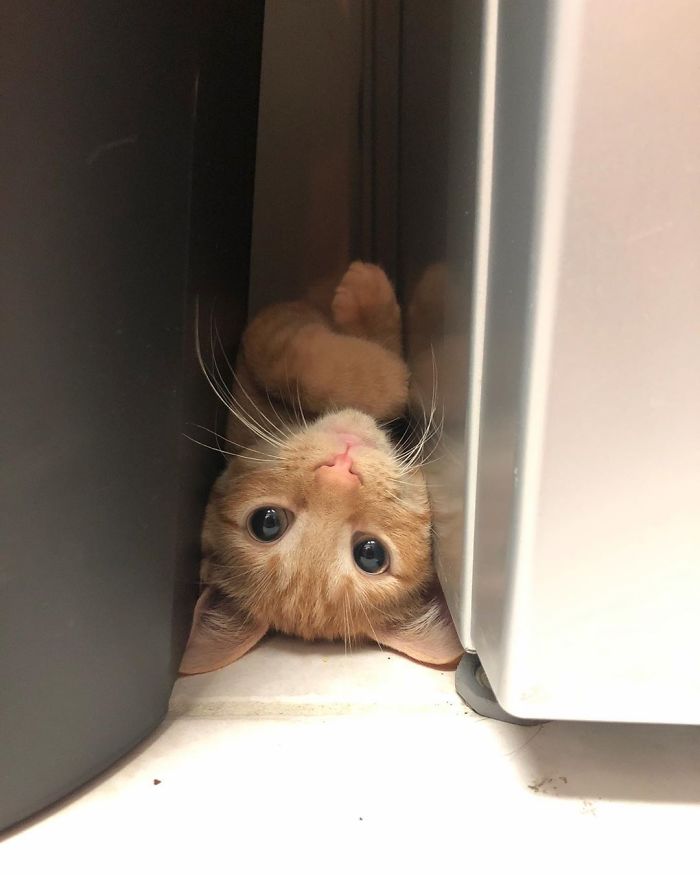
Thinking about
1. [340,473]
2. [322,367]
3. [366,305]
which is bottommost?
[340,473]

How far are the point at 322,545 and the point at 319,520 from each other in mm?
38

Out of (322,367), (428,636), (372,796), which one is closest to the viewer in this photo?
(372,796)

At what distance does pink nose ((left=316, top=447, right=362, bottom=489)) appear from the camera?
98 cm

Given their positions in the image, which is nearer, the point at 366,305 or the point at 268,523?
the point at 268,523

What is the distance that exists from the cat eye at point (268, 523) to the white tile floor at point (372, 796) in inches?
9.6

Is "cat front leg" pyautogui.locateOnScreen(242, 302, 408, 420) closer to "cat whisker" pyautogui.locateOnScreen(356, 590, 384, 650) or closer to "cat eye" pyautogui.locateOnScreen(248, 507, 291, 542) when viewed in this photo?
"cat eye" pyautogui.locateOnScreen(248, 507, 291, 542)

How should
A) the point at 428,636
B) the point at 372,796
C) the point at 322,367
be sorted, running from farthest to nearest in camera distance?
the point at 322,367
the point at 428,636
the point at 372,796

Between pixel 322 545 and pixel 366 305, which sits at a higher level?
pixel 366 305

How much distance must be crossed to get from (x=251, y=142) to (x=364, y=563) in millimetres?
699

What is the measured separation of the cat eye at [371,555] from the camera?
102 centimetres

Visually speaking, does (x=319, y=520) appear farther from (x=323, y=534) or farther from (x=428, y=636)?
(x=428, y=636)

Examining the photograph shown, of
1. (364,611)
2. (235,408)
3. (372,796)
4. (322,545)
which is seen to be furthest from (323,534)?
(372,796)

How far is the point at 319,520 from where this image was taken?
101 cm

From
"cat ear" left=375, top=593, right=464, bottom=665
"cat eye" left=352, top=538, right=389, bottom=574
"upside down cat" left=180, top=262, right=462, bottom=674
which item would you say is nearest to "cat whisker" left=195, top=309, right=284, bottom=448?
"upside down cat" left=180, top=262, right=462, bottom=674
